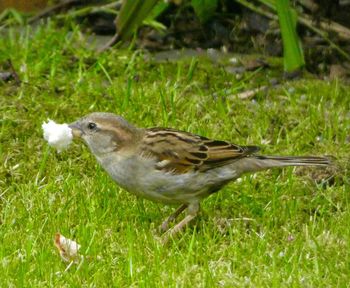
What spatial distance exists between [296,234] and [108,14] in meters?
4.34

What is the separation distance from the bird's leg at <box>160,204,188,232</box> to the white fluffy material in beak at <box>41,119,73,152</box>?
0.75m

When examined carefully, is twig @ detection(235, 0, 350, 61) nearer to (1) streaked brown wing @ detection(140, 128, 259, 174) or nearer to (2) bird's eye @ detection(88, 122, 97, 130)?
(1) streaked brown wing @ detection(140, 128, 259, 174)

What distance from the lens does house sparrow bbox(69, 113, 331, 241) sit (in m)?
6.46

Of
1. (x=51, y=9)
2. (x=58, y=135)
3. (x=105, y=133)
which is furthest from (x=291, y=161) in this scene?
(x=51, y=9)

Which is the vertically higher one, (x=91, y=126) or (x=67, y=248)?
(x=91, y=126)

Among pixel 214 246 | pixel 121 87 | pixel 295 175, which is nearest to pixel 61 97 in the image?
pixel 121 87

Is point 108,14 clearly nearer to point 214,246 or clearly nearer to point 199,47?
point 199,47

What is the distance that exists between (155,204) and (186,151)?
1.94ft

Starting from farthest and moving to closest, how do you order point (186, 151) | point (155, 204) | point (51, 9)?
point (51, 9) < point (155, 204) < point (186, 151)

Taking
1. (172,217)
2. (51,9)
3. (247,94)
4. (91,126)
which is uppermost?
(91,126)

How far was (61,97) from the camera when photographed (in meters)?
8.45

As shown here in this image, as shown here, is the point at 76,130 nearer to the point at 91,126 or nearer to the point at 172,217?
the point at 91,126

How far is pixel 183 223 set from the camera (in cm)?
648

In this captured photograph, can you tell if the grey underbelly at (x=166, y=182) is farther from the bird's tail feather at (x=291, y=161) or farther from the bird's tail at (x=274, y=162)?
the bird's tail feather at (x=291, y=161)
